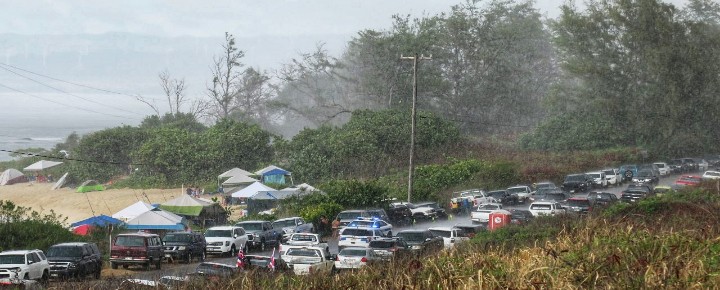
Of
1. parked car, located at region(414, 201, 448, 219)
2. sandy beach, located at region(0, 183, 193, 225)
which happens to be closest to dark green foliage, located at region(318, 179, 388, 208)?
parked car, located at region(414, 201, 448, 219)

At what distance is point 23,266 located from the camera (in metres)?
26.6

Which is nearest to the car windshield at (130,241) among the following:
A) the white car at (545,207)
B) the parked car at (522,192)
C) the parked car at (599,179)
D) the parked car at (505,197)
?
the white car at (545,207)

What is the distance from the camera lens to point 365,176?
6838 cm

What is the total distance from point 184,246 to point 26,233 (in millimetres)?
5631

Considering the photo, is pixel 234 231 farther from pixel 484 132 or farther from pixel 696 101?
pixel 484 132

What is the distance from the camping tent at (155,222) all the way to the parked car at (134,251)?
8.77 meters

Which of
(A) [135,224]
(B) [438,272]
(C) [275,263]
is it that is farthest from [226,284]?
(A) [135,224]

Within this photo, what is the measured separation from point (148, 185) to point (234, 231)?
38636mm

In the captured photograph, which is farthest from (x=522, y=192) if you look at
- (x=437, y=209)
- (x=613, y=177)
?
(x=613, y=177)

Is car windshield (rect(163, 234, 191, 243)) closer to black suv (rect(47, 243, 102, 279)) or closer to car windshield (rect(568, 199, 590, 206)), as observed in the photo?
black suv (rect(47, 243, 102, 279))

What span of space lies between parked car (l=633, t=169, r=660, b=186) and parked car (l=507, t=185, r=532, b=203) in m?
10.2

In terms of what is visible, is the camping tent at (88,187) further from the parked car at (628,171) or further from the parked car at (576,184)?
the parked car at (628,171)

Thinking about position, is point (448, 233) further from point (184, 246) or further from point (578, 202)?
point (578, 202)

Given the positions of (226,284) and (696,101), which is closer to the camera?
(226,284)
